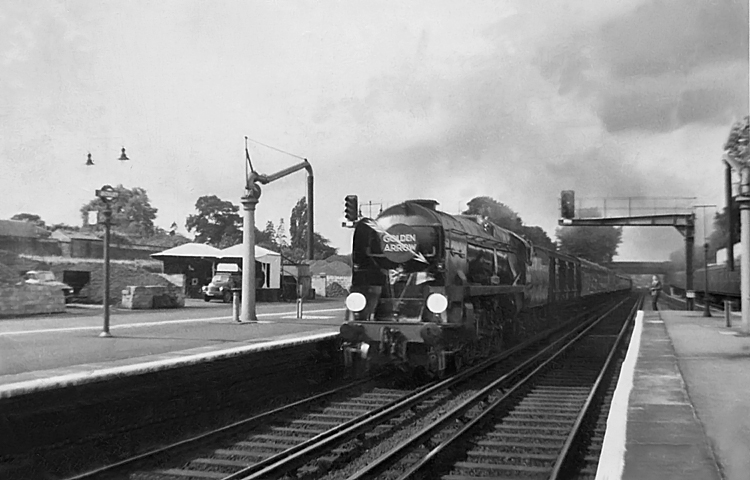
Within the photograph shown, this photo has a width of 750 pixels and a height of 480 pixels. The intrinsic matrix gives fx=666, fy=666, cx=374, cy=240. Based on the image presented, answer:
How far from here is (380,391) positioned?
35.7 ft

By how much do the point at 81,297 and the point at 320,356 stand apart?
55.8 feet

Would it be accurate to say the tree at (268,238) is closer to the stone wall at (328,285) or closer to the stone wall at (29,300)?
the stone wall at (328,285)

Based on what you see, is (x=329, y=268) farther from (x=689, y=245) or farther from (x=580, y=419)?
(x=580, y=419)

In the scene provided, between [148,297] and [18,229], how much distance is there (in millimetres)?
17289

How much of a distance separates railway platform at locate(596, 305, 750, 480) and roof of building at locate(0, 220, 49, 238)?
7438 mm

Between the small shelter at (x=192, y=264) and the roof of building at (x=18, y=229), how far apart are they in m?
22.5

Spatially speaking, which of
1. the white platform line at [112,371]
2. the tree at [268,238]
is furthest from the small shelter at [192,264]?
the white platform line at [112,371]

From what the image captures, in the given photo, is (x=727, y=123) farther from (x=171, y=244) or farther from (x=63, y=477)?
(x=171, y=244)

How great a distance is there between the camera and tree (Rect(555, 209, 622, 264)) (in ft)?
56.1

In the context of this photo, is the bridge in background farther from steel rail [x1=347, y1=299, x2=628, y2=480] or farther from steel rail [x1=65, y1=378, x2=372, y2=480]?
steel rail [x1=65, y1=378, x2=372, y2=480]

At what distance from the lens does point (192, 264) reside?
36.8 meters

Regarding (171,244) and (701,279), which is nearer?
(171,244)

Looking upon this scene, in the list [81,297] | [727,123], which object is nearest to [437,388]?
[727,123]

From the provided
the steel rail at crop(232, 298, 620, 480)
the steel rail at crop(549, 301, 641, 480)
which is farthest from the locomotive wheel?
the steel rail at crop(549, 301, 641, 480)
